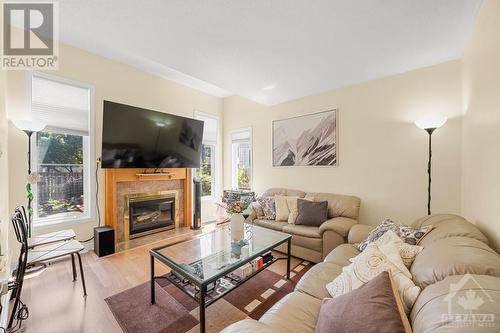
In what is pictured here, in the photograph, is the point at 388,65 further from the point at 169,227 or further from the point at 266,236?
the point at 169,227

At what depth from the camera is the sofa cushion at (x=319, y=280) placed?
1425 millimetres

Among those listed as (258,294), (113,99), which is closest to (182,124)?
(113,99)

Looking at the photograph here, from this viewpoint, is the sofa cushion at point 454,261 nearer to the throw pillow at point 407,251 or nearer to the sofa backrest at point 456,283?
the sofa backrest at point 456,283

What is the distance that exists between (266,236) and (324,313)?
143 centimetres

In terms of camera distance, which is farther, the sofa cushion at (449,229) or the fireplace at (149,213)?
the fireplace at (149,213)

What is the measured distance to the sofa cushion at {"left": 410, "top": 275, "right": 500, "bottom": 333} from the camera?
2.19 ft

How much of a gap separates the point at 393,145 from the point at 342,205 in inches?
43.9

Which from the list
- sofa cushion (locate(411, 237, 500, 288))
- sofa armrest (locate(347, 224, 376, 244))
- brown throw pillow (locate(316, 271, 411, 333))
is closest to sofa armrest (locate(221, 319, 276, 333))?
brown throw pillow (locate(316, 271, 411, 333))

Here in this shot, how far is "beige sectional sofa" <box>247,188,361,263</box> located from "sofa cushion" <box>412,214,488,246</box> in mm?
869

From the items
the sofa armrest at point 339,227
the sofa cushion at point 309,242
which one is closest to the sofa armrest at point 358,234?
the sofa armrest at point 339,227

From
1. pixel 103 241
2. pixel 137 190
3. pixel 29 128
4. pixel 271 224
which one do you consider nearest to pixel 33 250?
pixel 103 241

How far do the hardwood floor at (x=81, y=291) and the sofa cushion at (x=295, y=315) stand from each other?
1.36 metres

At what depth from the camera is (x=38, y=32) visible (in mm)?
2635

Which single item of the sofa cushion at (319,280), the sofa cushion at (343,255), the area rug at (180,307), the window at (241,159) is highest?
the window at (241,159)
